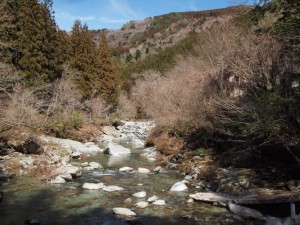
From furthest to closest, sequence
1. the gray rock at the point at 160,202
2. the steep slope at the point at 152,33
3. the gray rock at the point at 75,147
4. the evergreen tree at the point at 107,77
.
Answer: the steep slope at the point at 152,33 → the evergreen tree at the point at 107,77 → the gray rock at the point at 75,147 → the gray rock at the point at 160,202

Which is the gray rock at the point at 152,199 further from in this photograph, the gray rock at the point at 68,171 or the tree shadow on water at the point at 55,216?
the gray rock at the point at 68,171

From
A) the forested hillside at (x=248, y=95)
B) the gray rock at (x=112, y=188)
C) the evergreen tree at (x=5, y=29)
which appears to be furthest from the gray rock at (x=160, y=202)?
the evergreen tree at (x=5, y=29)

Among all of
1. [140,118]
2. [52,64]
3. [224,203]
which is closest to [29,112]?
[52,64]

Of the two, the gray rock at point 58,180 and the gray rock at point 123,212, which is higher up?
the gray rock at point 58,180

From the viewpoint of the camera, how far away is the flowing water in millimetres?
9820

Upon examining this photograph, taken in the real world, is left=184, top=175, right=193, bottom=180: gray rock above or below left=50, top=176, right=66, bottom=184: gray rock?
below

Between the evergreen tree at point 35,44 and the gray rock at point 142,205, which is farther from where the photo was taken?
the evergreen tree at point 35,44

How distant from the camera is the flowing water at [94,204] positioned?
9.82 m

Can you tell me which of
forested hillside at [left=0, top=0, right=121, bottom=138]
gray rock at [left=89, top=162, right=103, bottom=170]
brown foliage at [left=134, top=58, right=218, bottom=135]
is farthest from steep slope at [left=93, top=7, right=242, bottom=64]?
gray rock at [left=89, top=162, right=103, bottom=170]

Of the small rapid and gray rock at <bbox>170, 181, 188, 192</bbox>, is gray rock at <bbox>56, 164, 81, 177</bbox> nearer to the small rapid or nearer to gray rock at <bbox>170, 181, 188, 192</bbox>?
the small rapid

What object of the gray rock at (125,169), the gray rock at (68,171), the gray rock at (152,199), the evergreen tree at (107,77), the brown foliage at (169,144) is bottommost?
the gray rock at (152,199)

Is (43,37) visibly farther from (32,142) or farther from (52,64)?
(32,142)

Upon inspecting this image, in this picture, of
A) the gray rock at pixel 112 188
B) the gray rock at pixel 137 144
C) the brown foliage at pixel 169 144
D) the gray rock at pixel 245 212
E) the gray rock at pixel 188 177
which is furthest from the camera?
the gray rock at pixel 137 144

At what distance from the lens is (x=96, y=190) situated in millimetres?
13125
